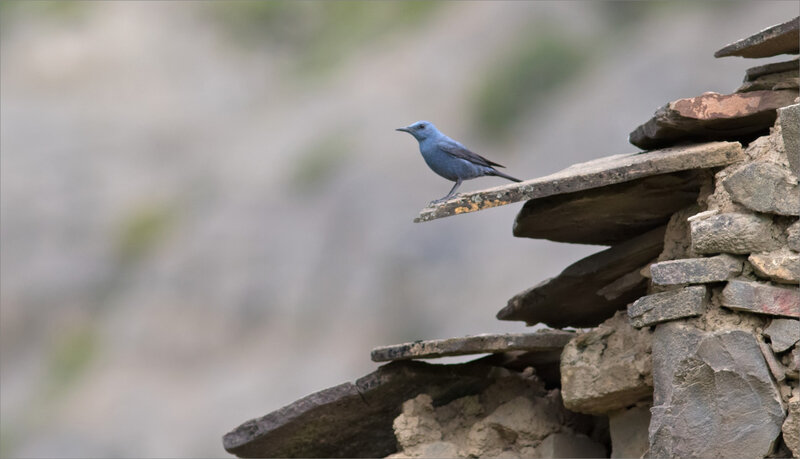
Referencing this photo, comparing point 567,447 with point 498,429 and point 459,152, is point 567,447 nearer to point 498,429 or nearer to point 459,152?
point 498,429

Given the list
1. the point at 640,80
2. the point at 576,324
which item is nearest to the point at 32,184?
the point at 640,80

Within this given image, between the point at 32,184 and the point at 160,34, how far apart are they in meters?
3.75

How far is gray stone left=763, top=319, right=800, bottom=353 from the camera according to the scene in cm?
469

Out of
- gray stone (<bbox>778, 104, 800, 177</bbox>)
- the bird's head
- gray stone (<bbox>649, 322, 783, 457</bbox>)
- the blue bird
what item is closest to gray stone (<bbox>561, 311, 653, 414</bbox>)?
gray stone (<bbox>649, 322, 783, 457</bbox>)

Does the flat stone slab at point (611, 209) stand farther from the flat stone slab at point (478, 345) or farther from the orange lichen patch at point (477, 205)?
the flat stone slab at point (478, 345)

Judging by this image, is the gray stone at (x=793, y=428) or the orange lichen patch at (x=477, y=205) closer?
the gray stone at (x=793, y=428)

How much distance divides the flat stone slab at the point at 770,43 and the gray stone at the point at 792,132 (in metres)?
0.46

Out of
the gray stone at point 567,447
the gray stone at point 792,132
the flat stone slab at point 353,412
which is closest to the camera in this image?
the gray stone at point 792,132

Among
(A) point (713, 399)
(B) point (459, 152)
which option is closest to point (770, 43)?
(A) point (713, 399)

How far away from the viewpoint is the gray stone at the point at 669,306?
16.2 feet

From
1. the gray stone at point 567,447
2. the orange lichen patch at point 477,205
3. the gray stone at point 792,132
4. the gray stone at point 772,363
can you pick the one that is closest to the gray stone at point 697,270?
the gray stone at point 772,363

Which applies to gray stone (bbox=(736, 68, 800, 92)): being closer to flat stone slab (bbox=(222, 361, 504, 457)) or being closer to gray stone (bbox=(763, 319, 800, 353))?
gray stone (bbox=(763, 319, 800, 353))

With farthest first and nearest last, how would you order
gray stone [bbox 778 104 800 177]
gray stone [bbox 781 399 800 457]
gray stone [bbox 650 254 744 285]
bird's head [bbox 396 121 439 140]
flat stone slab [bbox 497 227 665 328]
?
bird's head [bbox 396 121 439 140], flat stone slab [bbox 497 227 665 328], gray stone [bbox 650 254 744 285], gray stone [bbox 778 104 800 177], gray stone [bbox 781 399 800 457]

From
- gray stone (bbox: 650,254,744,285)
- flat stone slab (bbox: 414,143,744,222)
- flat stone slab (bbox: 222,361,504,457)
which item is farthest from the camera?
flat stone slab (bbox: 222,361,504,457)
